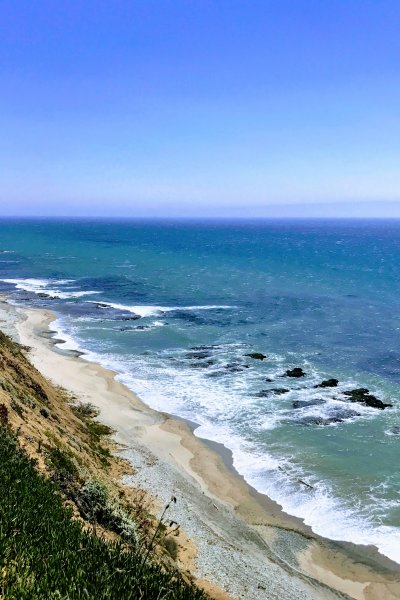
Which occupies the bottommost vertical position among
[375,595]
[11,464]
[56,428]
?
[375,595]

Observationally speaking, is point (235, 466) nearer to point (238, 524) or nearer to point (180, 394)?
point (238, 524)

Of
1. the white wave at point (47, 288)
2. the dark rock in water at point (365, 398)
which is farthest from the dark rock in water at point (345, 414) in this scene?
the white wave at point (47, 288)

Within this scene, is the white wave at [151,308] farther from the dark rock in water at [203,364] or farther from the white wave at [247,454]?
the dark rock in water at [203,364]

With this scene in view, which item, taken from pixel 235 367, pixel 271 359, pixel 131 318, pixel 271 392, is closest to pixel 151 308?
pixel 131 318

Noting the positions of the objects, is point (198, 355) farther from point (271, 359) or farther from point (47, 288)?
point (47, 288)

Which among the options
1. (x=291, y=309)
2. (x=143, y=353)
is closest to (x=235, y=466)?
(x=143, y=353)

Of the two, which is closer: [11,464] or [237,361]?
[11,464]
